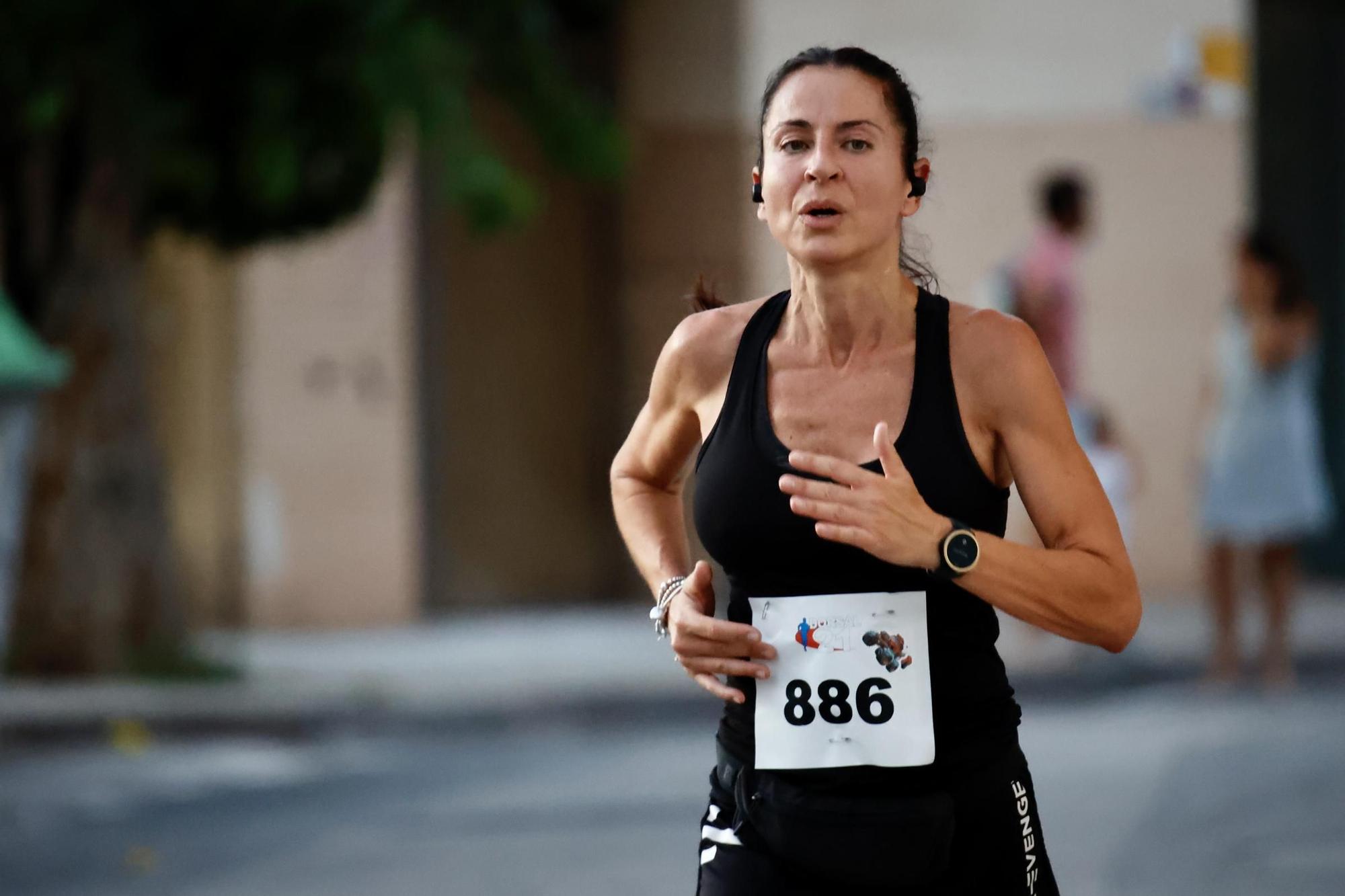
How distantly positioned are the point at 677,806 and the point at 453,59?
4325mm

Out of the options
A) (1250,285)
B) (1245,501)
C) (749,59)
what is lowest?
(1245,501)

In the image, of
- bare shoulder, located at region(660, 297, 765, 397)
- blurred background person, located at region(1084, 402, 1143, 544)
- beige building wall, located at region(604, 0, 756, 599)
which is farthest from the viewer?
beige building wall, located at region(604, 0, 756, 599)

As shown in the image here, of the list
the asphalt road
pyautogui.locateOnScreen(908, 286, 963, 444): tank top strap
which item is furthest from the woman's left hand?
the asphalt road

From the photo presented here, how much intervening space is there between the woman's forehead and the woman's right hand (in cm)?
59

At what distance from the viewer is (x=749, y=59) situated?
566 inches

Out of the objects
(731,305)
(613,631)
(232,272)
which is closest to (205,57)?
(232,272)

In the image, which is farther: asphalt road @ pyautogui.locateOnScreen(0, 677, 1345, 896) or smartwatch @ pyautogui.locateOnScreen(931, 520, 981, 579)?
asphalt road @ pyautogui.locateOnScreen(0, 677, 1345, 896)

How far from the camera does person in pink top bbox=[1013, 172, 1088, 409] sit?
1038 cm

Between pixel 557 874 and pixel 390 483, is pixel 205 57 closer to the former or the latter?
pixel 390 483

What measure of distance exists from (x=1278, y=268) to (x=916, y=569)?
24.7ft

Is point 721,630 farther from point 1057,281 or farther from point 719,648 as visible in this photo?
point 1057,281

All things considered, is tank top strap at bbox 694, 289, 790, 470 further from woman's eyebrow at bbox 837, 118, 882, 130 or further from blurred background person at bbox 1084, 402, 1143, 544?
blurred background person at bbox 1084, 402, 1143, 544

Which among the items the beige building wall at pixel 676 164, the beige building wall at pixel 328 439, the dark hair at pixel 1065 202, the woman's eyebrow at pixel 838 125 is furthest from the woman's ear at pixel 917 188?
the beige building wall at pixel 676 164

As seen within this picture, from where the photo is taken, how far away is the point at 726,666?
3016 millimetres
